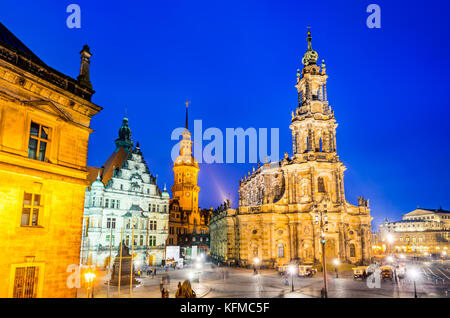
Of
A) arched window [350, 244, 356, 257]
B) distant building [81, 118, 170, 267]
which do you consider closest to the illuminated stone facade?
Answer: distant building [81, 118, 170, 267]

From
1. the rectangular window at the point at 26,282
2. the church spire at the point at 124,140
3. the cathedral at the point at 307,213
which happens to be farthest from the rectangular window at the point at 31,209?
the church spire at the point at 124,140

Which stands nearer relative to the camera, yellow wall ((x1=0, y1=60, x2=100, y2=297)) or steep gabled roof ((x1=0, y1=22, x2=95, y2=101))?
yellow wall ((x1=0, y1=60, x2=100, y2=297))

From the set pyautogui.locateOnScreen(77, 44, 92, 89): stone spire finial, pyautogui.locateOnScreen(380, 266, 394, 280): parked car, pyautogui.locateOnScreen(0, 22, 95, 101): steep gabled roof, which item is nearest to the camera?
pyautogui.locateOnScreen(0, 22, 95, 101): steep gabled roof

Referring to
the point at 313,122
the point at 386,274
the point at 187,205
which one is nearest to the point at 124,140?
the point at 187,205

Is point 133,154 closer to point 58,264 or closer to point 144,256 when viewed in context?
point 144,256

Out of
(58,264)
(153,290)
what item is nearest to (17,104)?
(58,264)

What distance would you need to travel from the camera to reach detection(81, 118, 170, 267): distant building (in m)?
47.2

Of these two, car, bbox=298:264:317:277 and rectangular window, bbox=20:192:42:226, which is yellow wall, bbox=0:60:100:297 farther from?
car, bbox=298:264:317:277

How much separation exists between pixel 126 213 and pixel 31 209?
35641 millimetres

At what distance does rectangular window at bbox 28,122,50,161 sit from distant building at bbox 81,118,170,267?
101ft

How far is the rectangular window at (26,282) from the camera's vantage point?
48.9 feet

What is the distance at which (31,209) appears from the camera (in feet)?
52.1

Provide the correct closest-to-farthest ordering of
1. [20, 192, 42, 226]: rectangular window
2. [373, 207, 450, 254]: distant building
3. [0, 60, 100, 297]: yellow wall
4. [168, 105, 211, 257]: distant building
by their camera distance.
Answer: [0, 60, 100, 297]: yellow wall
[20, 192, 42, 226]: rectangular window
[168, 105, 211, 257]: distant building
[373, 207, 450, 254]: distant building
